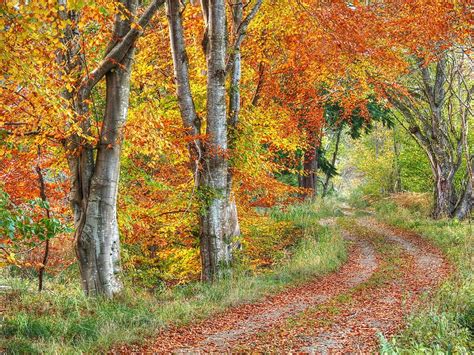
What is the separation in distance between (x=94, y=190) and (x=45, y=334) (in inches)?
106

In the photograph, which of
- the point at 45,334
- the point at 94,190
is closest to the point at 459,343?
the point at 45,334

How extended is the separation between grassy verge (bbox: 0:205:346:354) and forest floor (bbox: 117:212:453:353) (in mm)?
283

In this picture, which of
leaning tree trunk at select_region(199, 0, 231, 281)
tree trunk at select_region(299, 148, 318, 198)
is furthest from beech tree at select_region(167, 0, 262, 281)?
tree trunk at select_region(299, 148, 318, 198)

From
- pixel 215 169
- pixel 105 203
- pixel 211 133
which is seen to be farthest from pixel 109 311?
pixel 211 133

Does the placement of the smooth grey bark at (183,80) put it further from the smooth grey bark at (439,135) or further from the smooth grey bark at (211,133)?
the smooth grey bark at (439,135)

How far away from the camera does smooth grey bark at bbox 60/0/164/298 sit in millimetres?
7875

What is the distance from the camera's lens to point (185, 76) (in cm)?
1023

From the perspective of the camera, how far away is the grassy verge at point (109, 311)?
229 inches

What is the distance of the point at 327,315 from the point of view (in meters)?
7.27

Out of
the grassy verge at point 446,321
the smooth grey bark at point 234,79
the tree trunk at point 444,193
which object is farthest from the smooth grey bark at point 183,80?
the tree trunk at point 444,193

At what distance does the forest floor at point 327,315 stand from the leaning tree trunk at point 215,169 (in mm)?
1943

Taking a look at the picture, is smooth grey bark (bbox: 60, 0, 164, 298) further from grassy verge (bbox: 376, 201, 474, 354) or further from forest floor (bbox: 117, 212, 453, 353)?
grassy verge (bbox: 376, 201, 474, 354)

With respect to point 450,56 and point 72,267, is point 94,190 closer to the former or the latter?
point 72,267

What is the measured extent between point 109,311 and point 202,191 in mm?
3942
